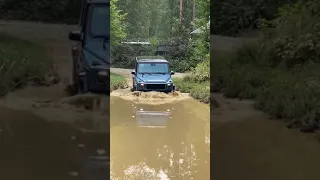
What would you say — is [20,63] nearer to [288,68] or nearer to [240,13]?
[240,13]

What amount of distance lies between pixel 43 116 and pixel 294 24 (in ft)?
8.56

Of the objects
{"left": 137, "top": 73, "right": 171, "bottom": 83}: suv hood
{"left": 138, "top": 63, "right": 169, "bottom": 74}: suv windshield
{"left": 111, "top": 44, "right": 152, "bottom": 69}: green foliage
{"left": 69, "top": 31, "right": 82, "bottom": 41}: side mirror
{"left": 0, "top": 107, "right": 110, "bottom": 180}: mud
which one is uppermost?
{"left": 69, "top": 31, "right": 82, "bottom": 41}: side mirror

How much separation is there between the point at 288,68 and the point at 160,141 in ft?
4.91

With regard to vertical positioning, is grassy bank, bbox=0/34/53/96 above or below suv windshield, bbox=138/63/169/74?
above

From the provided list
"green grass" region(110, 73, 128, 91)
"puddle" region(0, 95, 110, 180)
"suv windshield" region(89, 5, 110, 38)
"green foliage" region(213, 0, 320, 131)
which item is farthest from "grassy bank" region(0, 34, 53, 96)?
"green grass" region(110, 73, 128, 91)

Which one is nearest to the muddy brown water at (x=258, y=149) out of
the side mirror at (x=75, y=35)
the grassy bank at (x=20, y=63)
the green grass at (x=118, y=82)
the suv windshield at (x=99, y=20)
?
the suv windshield at (x=99, y=20)

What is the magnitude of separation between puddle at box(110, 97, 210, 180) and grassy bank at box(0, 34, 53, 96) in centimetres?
102

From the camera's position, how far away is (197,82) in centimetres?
573

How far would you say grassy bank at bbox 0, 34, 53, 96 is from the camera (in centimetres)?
378

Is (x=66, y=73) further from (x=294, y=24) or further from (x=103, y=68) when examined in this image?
(x=294, y=24)

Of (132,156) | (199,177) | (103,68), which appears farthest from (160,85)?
(199,177)

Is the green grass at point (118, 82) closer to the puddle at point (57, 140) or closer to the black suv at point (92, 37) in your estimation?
the puddle at point (57, 140)

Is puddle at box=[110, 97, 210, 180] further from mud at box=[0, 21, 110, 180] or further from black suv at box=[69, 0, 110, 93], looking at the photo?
black suv at box=[69, 0, 110, 93]

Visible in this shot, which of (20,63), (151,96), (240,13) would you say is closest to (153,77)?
(151,96)
